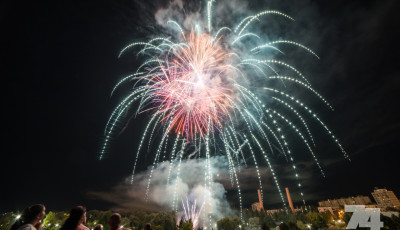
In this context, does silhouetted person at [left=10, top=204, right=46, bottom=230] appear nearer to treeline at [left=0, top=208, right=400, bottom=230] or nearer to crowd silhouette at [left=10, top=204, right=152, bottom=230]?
crowd silhouette at [left=10, top=204, right=152, bottom=230]

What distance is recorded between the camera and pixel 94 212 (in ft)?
316

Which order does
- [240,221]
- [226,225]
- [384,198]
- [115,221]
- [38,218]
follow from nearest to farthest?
[38,218], [115,221], [226,225], [240,221], [384,198]

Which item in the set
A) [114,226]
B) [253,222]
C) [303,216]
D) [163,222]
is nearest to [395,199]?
[303,216]

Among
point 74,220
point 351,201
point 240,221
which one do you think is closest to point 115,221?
point 74,220

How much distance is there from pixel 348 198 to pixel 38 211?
153022 mm

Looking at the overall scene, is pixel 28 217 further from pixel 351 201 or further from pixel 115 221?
pixel 351 201

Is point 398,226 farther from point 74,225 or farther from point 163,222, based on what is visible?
point 163,222

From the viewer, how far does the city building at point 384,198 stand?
323 ft

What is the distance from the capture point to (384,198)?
102 m

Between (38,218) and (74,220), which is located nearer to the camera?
(74,220)

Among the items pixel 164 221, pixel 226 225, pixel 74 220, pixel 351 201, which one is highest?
pixel 351 201

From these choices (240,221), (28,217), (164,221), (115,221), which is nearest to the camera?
(28,217)

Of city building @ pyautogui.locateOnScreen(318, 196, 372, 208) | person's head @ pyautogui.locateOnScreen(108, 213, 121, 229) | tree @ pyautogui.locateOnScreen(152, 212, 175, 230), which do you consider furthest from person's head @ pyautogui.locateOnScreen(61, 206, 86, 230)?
city building @ pyautogui.locateOnScreen(318, 196, 372, 208)

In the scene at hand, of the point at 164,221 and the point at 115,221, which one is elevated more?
the point at 164,221
